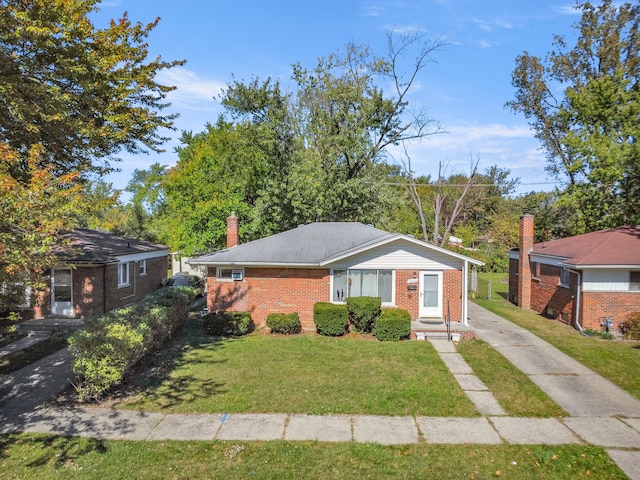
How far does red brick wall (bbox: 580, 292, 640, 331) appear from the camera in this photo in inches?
595

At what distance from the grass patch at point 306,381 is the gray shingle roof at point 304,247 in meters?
3.35

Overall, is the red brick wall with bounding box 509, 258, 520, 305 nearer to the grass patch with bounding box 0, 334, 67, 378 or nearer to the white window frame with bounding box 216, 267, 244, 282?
the white window frame with bounding box 216, 267, 244, 282

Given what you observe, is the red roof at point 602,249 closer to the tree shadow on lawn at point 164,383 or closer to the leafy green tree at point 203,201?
the tree shadow on lawn at point 164,383

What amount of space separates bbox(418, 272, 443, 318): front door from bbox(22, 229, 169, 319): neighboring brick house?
13.1 metres

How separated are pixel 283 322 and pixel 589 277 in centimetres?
1220

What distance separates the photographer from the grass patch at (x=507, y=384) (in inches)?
341

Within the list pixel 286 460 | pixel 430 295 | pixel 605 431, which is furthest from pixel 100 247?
pixel 605 431

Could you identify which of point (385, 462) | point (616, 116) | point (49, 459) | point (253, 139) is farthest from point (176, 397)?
point (616, 116)

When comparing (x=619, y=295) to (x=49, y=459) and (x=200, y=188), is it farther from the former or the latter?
(x=200, y=188)

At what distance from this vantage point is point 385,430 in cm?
762

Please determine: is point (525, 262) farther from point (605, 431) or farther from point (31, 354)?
point (31, 354)

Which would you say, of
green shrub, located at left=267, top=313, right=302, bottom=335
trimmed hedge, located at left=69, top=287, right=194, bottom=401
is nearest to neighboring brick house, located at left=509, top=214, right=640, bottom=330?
green shrub, located at left=267, top=313, right=302, bottom=335

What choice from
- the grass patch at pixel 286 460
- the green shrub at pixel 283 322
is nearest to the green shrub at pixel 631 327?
the grass patch at pixel 286 460

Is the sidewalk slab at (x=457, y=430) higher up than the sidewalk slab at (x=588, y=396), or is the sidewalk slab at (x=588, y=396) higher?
the sidewalk slab at (x=588, y=396)
